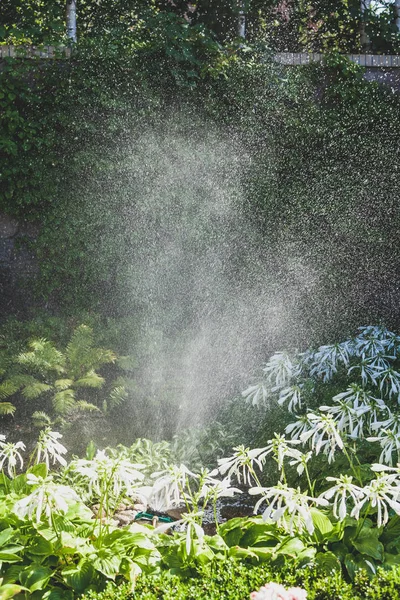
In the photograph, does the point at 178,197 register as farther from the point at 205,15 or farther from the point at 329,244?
the point at 205,15

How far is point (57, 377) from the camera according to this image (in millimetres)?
6355

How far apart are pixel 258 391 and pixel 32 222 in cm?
431

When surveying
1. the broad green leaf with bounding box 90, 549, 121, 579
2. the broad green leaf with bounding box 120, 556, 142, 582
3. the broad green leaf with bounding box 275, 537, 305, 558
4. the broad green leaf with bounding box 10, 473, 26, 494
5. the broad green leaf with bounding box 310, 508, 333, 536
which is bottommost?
the broad green leaf with bounding box 10, 473, 26, 494

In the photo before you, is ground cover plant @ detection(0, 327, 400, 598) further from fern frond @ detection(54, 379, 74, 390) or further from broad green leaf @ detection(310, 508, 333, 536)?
fern frond @ detection(54, 379, 74, 390)

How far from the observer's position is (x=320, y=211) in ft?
27.6

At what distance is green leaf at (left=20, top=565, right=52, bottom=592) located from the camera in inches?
106

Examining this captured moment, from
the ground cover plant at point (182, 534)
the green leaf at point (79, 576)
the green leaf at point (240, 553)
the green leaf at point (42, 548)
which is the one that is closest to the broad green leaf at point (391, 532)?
the ground cover plant at point (182, 534)

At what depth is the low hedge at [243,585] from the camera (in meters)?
2.60

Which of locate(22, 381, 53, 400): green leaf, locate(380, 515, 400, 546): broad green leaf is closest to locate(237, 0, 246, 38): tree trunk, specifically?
locate(22, 381, 53, 400): green leaf

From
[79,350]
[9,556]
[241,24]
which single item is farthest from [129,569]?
[241,24]

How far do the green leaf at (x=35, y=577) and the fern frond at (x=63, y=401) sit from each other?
2.84 metres

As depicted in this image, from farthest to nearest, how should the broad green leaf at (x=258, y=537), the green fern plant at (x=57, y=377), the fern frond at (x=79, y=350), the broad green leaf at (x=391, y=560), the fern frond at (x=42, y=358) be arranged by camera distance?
the fern frond at (x=79, y=350)
the fern frond at (x=42, y=358)
the green fern plant at (x=57, y=377)
the broad green leaf at (x=258, y=537)
the broad green leaf at (x=391, y=560)

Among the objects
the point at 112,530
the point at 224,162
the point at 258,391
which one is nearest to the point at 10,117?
the point at 224,162

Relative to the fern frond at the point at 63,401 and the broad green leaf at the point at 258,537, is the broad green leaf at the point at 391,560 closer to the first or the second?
the broad green leaf at the point at 258,537
